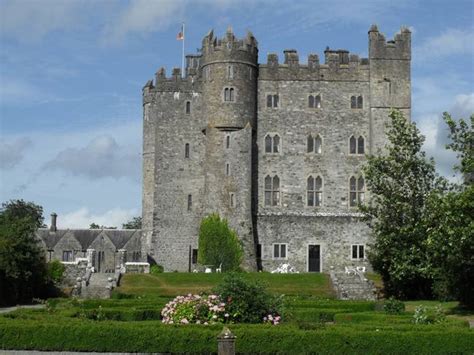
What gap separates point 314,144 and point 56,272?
881 inches

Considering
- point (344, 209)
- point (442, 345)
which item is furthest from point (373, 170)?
point (442, 345)

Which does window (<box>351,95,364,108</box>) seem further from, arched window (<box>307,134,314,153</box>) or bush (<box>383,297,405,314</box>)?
bush (<box>383,297,405,314</box>)

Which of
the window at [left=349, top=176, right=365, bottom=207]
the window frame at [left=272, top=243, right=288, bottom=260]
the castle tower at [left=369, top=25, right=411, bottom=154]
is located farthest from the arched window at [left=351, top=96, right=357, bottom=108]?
the window frame at [left=272, top=243, right=288, bottom=260]

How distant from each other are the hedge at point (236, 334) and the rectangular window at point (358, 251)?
38.7 meters

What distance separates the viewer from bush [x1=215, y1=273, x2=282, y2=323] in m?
28.2

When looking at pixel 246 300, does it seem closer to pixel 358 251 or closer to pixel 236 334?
pixel 236 334

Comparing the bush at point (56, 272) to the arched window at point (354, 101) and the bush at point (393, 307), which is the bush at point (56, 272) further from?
the bush at point (393, 307)

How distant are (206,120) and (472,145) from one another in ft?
97.3

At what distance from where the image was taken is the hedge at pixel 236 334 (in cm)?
2453

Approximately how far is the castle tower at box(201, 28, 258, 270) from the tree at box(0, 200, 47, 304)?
15.2 m

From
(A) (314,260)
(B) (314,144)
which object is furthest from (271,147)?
(A) (314,260)

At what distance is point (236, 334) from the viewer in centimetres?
2477

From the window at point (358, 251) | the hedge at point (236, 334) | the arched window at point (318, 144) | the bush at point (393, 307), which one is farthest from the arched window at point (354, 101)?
the hedge at point (236, 334)

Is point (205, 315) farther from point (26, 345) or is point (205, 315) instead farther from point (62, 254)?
point (62, 254)
